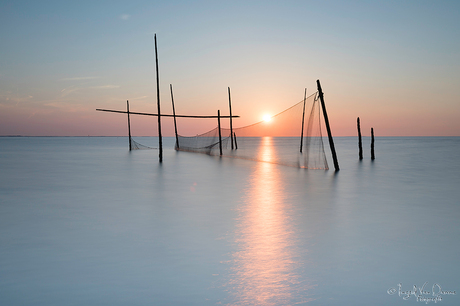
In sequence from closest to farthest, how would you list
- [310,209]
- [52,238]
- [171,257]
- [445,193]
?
[171,257] → [52,238] → [310,209] → [445,193]

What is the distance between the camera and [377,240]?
636 cm

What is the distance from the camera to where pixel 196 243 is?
20.2ft

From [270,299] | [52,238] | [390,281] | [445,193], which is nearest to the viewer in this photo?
[270,299]

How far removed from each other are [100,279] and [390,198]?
9632 mm

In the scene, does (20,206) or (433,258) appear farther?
(20,206)

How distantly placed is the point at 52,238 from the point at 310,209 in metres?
6.12

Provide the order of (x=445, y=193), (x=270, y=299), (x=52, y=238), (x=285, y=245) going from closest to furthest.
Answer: (x=270, y=299) < (x=285, y=245) < (x=52, y=238) < (x=445, y=193)

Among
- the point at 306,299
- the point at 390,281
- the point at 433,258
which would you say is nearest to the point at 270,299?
the point at 306,299

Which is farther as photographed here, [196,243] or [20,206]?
[20,206]

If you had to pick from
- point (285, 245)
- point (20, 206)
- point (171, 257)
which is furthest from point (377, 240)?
point (20, 206)

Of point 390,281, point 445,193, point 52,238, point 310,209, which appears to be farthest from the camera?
point 445,193

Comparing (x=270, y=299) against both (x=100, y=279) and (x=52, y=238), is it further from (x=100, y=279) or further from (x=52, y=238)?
(x=52, y=238)

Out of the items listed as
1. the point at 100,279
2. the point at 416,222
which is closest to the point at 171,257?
the point at 100,279

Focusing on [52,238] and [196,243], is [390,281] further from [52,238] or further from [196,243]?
[52,238]
